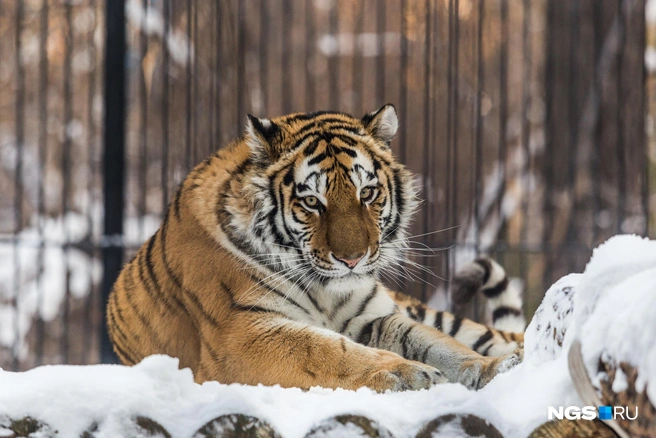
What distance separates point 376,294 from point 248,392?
1.06 metres

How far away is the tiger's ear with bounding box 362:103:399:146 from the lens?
2180 mm

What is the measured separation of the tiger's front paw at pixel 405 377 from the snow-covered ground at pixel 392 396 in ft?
0.76

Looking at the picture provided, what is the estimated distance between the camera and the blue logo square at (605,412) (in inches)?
42.0

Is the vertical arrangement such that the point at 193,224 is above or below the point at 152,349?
above

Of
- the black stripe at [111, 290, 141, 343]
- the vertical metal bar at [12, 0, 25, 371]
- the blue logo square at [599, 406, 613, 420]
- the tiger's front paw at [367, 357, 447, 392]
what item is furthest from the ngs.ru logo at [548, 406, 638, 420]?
the vertical metal bar at [12, 0, 25, 371]

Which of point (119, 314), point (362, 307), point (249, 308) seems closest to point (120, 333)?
point (119, 314)

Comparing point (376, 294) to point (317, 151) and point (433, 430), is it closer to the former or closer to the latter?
point (317, 151)

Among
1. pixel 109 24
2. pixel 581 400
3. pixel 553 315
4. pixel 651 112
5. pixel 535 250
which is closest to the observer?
pixel 581 400

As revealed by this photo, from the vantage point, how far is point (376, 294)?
7.38 ft

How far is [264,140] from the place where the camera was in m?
2.05

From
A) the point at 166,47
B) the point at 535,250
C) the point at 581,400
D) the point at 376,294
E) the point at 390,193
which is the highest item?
the point at 166,47

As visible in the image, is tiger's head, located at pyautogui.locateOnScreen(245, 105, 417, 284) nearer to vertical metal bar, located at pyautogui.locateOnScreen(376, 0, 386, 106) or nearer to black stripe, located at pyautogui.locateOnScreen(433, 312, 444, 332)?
black stripe, located at pyautogui.locateOnScreen(433, 312, 444, 332)

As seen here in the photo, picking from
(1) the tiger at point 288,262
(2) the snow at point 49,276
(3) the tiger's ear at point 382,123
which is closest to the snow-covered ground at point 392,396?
(1) the tiger at point 288,262

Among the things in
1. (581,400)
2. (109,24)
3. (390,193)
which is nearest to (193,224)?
(390,193)
